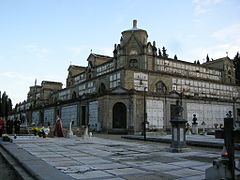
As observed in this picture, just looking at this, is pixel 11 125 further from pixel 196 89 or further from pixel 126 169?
pixel 196 89

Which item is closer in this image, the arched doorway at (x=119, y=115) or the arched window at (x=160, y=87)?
the arched doorway at (x=119, y=115)

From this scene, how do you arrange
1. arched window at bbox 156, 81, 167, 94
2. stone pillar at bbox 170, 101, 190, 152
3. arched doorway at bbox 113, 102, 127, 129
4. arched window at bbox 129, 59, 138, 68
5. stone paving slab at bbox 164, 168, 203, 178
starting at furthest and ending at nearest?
arched window at bbox 129, 59, 138, 68 < arched window at bbox 156, 81, 167, 94 < arched doorway at bbox 113, 102, 127, 129 < stone pillar at bbox 170, 101, 190, 152 < stone paving slab at bbox 164, 168, 203, 178

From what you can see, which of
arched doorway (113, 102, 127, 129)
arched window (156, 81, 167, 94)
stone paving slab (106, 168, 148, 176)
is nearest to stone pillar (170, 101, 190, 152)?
stone paving slab (106, 168, 148, 176)

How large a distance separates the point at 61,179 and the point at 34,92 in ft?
286

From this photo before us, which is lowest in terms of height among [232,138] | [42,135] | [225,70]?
[42,135]

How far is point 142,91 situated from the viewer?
34938 millimetres

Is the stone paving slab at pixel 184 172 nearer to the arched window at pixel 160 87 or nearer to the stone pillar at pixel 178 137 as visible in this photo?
the stone pillar at pixel 178 137

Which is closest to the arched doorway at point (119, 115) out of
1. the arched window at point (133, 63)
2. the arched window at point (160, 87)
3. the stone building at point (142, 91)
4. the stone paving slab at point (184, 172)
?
the stone building at point (142, 91)

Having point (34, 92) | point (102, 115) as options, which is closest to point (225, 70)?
point (102, 115)

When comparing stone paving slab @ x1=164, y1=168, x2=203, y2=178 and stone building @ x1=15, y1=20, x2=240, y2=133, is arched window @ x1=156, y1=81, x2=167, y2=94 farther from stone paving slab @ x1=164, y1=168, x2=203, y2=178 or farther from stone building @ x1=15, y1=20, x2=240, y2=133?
stone paving slab @ x1=164, y1=168, x2=203, y2=178

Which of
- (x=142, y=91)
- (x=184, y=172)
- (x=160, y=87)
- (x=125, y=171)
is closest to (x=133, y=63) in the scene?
(x=160, y=87)

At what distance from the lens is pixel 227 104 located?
45.6m

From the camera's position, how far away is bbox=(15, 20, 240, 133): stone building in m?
34.4

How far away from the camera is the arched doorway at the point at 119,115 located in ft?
112
